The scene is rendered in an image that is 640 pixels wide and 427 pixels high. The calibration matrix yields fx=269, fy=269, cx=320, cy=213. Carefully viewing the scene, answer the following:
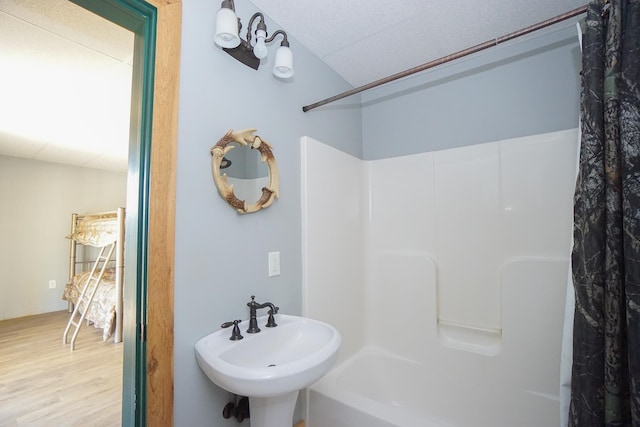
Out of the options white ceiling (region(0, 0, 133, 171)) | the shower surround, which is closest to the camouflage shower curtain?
the shower surround

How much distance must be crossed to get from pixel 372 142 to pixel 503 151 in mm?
912

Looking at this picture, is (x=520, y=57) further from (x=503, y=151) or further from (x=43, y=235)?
(x=43, y=235)

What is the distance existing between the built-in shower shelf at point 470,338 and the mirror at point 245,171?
1459 mm

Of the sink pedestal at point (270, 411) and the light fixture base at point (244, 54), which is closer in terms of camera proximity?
the sink pedestal at point (270, 411)

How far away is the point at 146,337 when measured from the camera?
931 millimetres

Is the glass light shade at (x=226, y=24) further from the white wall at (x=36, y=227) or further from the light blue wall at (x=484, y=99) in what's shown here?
the white wall at (x=36, y=227)

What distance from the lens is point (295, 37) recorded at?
5.25 ft

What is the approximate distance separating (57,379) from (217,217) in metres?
2.68

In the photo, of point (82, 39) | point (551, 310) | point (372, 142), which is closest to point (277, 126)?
point (372, 142)

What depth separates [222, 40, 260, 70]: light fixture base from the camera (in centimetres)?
126

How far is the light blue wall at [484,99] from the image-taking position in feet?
5.14

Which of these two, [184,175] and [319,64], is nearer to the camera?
[184,175]

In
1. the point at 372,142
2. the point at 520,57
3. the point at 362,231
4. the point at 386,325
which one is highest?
the point at 520,57

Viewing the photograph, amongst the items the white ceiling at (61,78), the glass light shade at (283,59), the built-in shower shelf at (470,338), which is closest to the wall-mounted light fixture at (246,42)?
the glass light shade at (283,59)
